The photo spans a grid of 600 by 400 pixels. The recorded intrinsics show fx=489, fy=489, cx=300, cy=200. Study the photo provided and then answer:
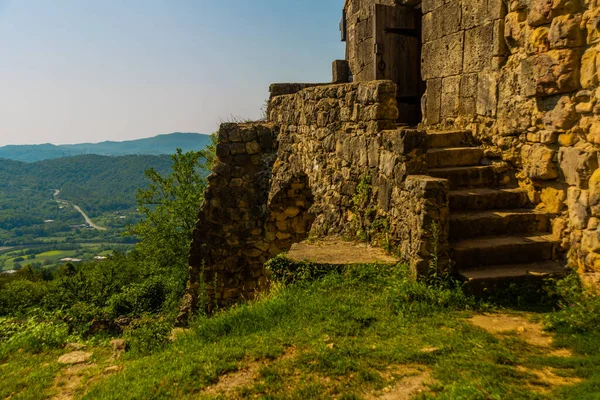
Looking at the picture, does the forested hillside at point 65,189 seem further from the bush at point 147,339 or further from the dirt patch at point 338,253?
the bush at point 147,339

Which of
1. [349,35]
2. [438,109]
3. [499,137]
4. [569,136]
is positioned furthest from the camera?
[349,35]

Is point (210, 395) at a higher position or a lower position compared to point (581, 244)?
lower

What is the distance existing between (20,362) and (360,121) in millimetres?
4802

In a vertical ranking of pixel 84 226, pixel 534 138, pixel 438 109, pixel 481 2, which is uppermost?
pixel 481 2

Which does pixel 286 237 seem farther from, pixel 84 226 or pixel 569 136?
pixel 84 226

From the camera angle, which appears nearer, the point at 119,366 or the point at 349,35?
the point at 119,366

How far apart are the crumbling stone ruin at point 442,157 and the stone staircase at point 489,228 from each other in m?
0.01

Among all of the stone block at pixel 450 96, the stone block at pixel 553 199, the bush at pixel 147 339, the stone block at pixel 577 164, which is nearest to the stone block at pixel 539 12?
the stone block at pixel 577 164

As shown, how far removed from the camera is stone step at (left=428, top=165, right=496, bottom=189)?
572 cm

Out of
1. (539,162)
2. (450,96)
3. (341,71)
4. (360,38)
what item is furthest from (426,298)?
(341,71)

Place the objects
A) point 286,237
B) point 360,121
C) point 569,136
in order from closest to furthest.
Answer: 1. point 569,136
2. point 360,121
3. point 286,237

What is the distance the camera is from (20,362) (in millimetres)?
5293

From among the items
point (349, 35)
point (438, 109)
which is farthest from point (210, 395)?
point (349, 35)

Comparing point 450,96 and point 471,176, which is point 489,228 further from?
point 450,96
